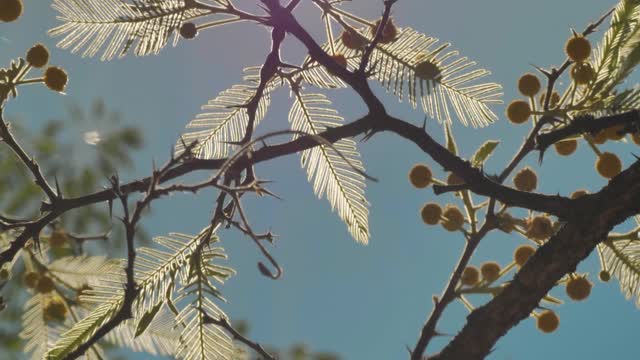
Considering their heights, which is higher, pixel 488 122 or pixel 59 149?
pixel 488 122

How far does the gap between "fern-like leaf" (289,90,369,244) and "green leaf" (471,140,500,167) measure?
1.58ft

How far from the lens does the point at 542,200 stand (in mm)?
2307

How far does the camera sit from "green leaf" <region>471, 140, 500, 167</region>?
2.66 meters

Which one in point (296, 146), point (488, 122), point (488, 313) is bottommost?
point (488, 313)

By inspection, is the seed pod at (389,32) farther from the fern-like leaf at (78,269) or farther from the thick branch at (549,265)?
the fern-like leaf at (78,269)

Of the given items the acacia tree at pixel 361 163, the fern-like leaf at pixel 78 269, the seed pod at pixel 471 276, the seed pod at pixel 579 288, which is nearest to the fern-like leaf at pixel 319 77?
the acacia tree at pixel 361 163

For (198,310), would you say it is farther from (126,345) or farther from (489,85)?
(489,85)

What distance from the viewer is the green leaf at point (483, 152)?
2656 mm

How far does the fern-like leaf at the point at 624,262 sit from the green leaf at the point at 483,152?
546mm

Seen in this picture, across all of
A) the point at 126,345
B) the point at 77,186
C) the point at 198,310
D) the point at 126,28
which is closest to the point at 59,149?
the point at 77,186

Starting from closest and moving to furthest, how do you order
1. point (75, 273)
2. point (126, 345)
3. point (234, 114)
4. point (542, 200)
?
1. point (542, 200)
2. point (234, 114)
3. point (126, 345)
4. point (75, 273)

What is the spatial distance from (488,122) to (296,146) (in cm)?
82

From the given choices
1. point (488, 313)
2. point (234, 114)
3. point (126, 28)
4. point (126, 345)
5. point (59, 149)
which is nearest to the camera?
point (488, 313)

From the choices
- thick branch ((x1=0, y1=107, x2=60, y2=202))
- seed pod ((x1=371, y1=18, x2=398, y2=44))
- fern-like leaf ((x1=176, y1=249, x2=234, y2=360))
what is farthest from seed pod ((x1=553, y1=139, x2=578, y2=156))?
thick branch ((x1=0, y1=107, x2=60, y2=202))
